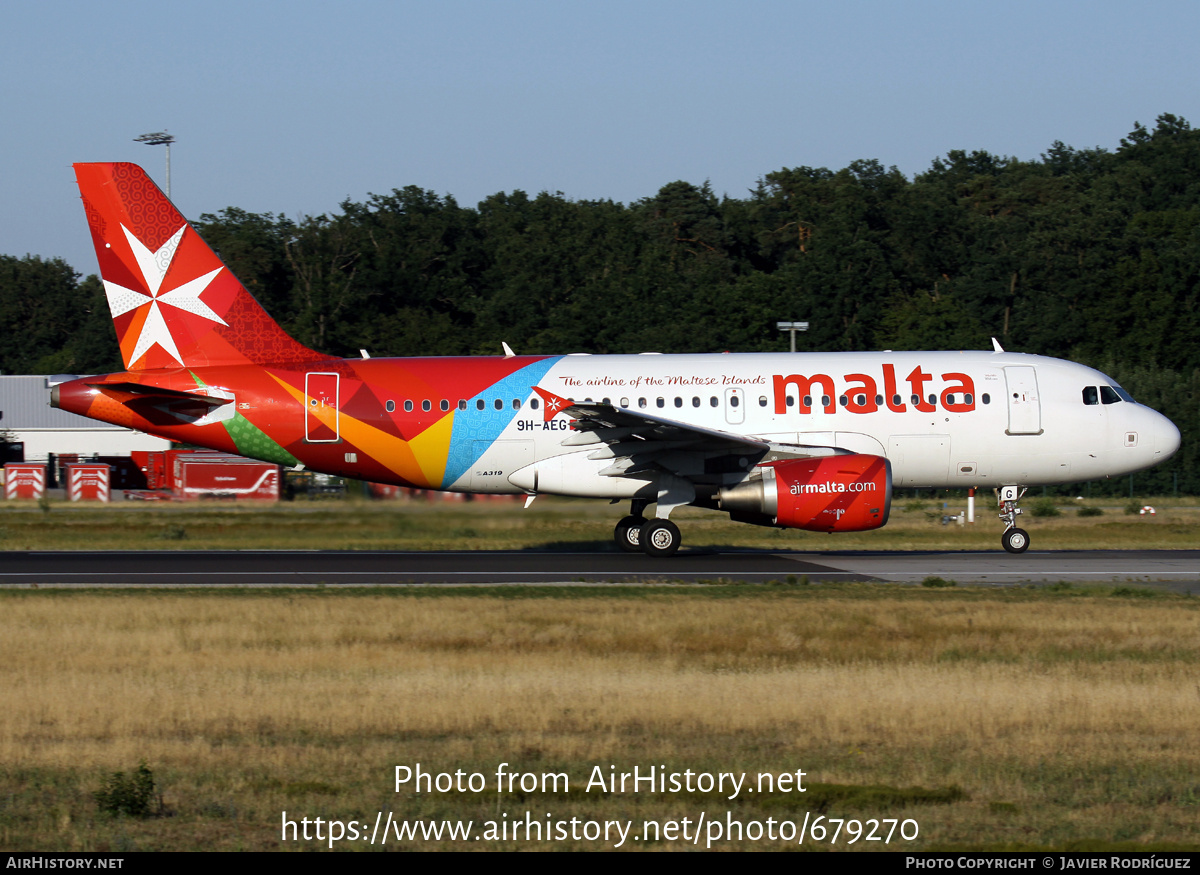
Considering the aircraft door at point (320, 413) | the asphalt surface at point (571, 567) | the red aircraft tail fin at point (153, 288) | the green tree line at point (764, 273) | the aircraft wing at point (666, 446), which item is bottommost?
the asphalt surface at point (571, 567)

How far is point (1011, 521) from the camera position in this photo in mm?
25453

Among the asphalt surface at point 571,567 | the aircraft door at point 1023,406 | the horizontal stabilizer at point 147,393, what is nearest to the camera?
the asphalt surface at point 571,567

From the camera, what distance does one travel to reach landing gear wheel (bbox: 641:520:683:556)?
24.5 m

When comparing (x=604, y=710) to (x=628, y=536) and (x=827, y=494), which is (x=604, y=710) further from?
(x=628, y=536)

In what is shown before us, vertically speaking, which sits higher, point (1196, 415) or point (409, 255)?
point (409, 255)

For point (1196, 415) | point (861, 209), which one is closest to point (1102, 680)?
point (1196, 415)

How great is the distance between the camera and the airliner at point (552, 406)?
24422 millimetres

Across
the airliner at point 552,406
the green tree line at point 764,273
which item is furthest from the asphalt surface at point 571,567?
the green tree line at point 764,273

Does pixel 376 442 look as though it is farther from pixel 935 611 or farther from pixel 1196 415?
pixel 1196 415

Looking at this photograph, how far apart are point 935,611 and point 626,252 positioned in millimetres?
67989

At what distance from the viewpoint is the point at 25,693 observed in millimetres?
12094

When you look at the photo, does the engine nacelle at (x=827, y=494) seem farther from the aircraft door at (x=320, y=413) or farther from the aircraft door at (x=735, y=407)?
the aircraft door at (x=320, y=413)

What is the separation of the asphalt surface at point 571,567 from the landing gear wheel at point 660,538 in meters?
0.22

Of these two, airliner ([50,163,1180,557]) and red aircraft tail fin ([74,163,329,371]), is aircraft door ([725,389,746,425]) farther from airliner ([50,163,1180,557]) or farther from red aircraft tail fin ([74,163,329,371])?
red aircraft tail fin ([74,163,329,371])
